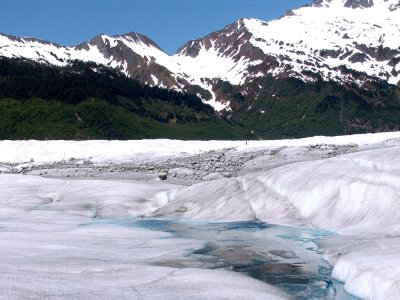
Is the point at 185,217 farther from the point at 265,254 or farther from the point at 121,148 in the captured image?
the point at 121,148

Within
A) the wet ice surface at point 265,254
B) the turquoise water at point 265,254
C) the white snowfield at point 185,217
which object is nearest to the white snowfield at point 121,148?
the white snowfield at point 185,217

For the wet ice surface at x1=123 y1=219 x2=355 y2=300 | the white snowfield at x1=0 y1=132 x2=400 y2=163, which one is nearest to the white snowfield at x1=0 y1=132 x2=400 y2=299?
the wet ice surface at x1=123 y1=219 x2=355 y2=300

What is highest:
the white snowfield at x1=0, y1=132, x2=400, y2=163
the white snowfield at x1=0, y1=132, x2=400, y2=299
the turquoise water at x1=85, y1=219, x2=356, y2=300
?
the white snowfield at x1=0, y1=132, x2=400, y2=163

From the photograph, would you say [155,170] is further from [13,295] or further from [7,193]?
[13,295]

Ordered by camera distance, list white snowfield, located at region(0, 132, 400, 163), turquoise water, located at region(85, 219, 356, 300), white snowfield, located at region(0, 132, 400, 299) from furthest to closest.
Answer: white snowfield, located at region(0, 132, 400, 163) → turquoise water, located at region(85, 219, 356, 300) → white snowfield, located at region(0, 132, 400, 299)

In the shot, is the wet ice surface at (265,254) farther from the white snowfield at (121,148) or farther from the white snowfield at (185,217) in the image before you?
the white snowfield at (121,148)

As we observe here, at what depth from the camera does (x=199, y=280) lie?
12680 millimetres

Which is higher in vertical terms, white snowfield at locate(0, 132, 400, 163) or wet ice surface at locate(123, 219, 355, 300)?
white snowfield at locate(0, 132, 400, 163)

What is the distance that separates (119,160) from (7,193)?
27.8 m

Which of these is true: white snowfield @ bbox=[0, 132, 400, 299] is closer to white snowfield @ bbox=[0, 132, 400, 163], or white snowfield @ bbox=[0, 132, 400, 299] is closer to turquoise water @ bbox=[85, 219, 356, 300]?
turquoise water @ bbox=[85, 219, 356, 300]

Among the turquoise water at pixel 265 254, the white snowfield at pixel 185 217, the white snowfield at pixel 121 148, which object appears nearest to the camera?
the white snowfield at pixel 185 217

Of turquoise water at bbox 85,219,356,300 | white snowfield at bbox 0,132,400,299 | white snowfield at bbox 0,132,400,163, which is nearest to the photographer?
white snowfield at bbox 0,132,400,299

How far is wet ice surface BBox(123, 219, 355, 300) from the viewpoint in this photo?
13.6 metres

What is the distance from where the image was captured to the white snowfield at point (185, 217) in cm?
1203
